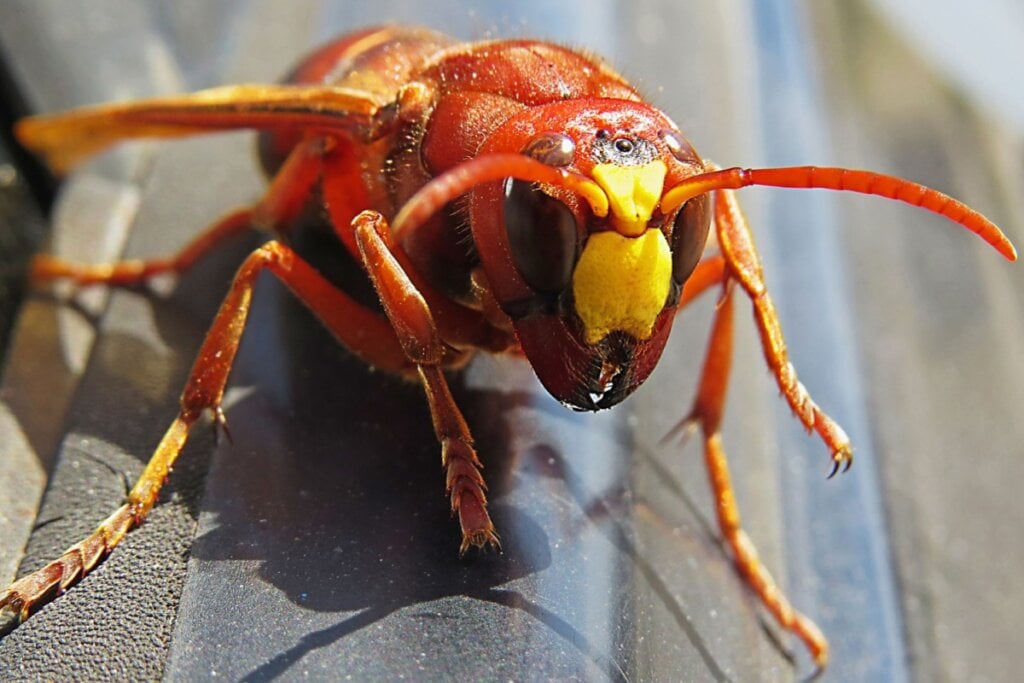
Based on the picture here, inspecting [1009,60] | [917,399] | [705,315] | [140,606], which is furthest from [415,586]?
[1009,60]

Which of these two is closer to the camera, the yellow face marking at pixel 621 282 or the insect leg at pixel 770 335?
the yellow face marking at pixel 621 282

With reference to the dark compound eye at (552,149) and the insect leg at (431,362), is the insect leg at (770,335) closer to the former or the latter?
the dark compound eye at (552,149)

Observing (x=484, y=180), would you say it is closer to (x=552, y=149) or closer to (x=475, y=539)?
(x=552, y=149)

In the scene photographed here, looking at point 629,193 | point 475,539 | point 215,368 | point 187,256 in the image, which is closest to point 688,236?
point 629,193

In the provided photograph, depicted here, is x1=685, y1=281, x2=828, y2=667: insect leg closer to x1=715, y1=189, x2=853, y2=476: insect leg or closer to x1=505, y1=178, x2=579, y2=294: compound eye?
x1=715, y1=189, x2=853, y2=476: insect leg

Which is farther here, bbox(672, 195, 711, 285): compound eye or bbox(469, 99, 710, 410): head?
bbox(672, 195, 711, 285): compound eye

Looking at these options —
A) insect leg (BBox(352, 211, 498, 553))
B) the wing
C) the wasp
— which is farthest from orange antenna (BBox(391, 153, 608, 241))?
the wing

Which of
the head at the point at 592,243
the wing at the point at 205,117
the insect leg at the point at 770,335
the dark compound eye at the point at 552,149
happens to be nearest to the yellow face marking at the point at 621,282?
the head at the point at 592,243
